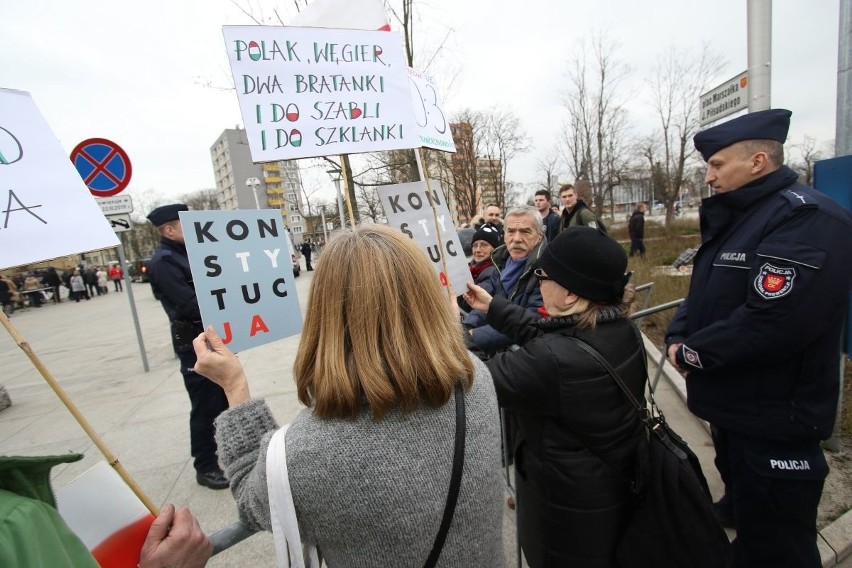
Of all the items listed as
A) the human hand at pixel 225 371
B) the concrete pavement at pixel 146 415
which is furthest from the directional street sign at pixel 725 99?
the human hand at pixel 225 371

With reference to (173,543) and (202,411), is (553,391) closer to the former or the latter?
(173,543)

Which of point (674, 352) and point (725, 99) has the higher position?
point (725, 99)

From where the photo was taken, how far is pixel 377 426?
1.06m

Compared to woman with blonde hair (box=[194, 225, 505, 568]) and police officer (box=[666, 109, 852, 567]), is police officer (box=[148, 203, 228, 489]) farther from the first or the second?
police officer (box=[666, 109, 852, 567])

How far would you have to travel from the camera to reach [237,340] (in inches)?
83.2

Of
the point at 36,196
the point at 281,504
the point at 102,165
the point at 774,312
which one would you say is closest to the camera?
the point at 281,504

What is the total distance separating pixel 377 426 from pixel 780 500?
6.58 ft

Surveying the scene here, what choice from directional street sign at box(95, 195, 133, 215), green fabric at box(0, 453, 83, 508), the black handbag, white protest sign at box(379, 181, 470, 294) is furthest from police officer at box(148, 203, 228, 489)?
directional street sign at box(95, 195, 133, 215)

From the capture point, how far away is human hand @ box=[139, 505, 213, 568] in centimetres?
107

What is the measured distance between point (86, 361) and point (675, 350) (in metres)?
9.71

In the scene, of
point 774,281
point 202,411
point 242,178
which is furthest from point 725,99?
point 242,178

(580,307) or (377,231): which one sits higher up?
(377,231)

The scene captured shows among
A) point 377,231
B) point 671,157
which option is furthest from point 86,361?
point 671,157

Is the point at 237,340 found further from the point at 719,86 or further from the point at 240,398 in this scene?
the point at 719,86
